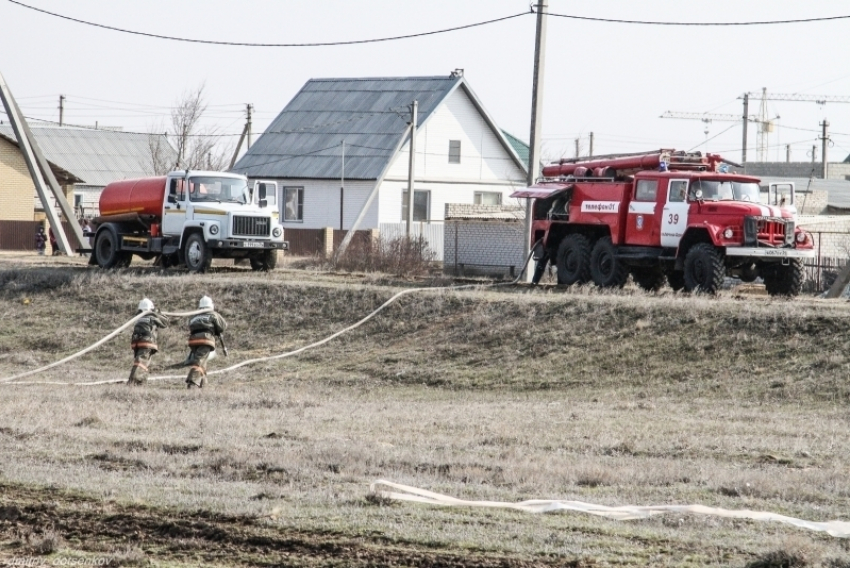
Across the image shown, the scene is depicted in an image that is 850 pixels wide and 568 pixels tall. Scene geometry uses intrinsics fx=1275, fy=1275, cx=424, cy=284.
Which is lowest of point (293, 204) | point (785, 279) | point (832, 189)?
point (785, 279)

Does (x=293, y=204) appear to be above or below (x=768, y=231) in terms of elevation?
above

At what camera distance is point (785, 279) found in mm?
24906

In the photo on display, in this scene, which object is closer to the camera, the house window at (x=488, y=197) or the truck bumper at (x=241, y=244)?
the truck bumper at (x=241, y=244)

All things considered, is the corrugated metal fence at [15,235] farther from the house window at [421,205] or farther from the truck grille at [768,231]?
the truck grille at [768,231]

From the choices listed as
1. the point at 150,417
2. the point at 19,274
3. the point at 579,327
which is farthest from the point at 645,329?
the point at 19,274

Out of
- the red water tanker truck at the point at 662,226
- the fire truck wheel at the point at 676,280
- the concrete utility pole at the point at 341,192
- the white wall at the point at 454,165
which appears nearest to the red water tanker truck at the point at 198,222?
the red water tanker truck at the point at 662,226

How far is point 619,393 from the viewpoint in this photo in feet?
64.2

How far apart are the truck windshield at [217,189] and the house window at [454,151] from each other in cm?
2302

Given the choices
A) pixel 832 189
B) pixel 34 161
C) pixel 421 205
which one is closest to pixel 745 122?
pixel 832 189

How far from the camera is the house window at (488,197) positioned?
179 ft

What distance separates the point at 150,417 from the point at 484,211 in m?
27.9

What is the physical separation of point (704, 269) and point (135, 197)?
50.6ft

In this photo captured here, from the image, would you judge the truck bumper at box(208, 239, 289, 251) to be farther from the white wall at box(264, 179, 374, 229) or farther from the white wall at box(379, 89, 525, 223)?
the white wall at box(379, 89, 525, 223)

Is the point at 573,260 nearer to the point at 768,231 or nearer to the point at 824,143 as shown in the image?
the point at 768,231
